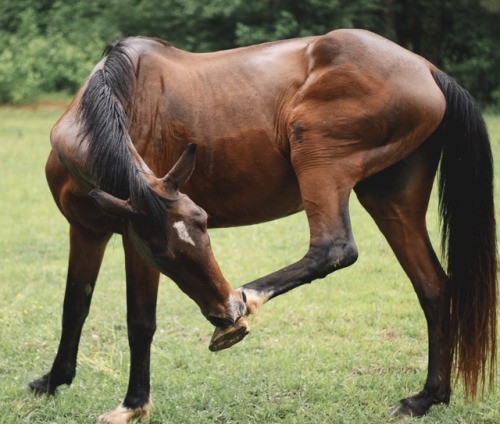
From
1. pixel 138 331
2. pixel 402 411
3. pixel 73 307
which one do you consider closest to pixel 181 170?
pixel 138 331

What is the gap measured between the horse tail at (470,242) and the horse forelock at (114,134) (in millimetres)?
1412

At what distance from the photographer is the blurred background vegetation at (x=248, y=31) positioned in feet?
57.2

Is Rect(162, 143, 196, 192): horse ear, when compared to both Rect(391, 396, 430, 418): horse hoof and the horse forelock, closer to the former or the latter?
the horse forelock

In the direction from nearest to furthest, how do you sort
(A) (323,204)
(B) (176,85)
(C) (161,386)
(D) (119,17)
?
(A) (323,204) → (B) (176,85) → (C) (161,386) → (D) (119,17)

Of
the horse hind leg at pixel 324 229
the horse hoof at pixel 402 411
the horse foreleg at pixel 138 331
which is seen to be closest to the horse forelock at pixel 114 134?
the horse foreleg at pixel 138 331

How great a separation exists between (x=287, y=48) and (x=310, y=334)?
1.94 m

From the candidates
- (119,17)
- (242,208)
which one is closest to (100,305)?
(242,208)

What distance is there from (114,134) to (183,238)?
578 millimetres

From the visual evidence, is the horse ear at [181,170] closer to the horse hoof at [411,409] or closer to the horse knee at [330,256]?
the horse knee at [330,256]

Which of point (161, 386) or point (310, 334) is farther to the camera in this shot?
point (310, 334)

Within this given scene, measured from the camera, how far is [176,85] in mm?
3668

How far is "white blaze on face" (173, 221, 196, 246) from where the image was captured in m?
2.90

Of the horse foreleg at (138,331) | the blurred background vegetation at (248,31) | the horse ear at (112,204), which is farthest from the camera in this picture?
the blurred background vegetation at (248,31)

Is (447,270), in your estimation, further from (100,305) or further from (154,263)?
(100,305)
